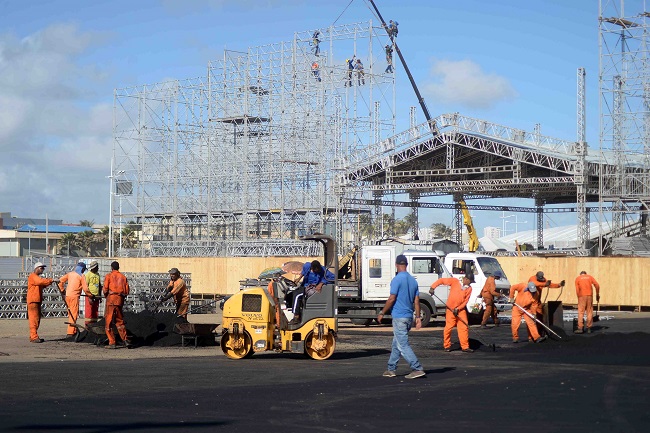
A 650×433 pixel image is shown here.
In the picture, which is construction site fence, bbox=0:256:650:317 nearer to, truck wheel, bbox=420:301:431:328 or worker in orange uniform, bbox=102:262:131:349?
truck wheel, bbox=420:301:431:328

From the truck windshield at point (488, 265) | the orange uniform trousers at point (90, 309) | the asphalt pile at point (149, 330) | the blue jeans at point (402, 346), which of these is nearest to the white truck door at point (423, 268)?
the truck windshield at point (488, 265)

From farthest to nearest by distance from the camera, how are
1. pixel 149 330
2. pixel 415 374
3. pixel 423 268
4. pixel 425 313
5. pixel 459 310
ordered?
pixel 423 268 < pixel 425 313 < pixel 149 330 < pixel 459 310 < pixel 415 374

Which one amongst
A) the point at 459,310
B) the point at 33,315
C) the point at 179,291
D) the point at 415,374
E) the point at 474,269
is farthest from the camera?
the point at 474,269

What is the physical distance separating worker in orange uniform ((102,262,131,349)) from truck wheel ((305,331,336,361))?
4.19 metres

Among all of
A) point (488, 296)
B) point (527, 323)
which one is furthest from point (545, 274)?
point (527, 323)

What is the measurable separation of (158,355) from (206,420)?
27.1 ft

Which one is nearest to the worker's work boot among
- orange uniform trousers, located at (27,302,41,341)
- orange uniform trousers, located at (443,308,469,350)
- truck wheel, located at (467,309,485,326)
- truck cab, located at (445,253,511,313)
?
orange uniform trousers, located at (443,308,469,350)

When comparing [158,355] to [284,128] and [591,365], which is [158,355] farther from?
[284,128]

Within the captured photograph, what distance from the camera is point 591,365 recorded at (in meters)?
15.6

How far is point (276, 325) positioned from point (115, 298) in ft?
12.3

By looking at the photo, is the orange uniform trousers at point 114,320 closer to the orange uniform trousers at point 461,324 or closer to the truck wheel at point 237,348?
the truck wheel at point 237,348

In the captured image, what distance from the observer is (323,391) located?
1204cm

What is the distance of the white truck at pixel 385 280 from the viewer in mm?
26047

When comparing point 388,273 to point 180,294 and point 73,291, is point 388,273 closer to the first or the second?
point 180,294
